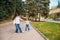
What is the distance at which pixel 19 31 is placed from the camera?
43.3 ft

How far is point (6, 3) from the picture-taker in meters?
26.9

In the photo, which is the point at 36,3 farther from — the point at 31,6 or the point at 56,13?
the point at 56,13

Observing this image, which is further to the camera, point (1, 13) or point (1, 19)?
point (1, 19)

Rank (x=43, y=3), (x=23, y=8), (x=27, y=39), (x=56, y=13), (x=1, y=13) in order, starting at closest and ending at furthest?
(x=27, y=39), (x=1, y=13), (x=23, y=8), (x=43, y=3), (x=56, y=13)

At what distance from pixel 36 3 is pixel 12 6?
954 centimetres

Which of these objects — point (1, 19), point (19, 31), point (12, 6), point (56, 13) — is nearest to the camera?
point (19, 31)

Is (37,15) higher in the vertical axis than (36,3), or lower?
lower

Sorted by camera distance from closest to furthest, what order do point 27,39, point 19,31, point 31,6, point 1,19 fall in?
point 27,39, point 19,31, point 1,19, point 31,6

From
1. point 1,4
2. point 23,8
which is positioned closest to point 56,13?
point 23,8

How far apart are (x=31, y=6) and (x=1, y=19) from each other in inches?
436

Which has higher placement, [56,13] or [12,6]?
[12,6]

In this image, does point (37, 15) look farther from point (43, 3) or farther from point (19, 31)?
point (19, 31)

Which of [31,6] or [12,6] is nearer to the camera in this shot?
[12,6]

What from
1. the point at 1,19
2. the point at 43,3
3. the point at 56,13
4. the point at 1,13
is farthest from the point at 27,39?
the point at 56,13
